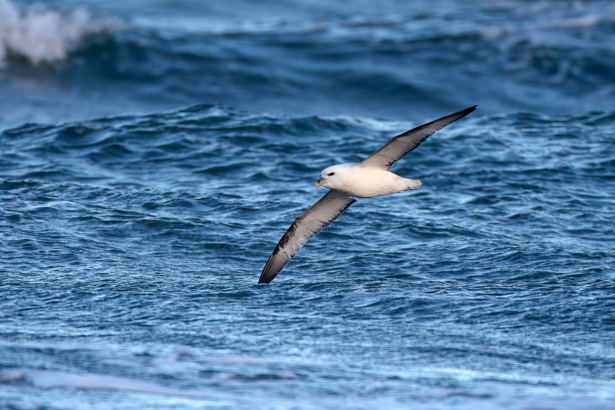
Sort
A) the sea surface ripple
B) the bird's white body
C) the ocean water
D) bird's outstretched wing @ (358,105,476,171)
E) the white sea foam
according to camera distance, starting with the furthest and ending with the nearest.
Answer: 1. the white sea foam
2. the bird's white body
3. bird's outstretched wing @ (358,105,476,171)
4. the ocean water
5. the sea surface ripple

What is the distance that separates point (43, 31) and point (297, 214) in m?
9.52

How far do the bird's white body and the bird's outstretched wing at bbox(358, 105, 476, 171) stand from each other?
85mm

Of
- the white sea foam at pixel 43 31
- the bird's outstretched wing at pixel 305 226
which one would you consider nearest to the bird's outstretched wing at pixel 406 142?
the bird's outstretched wing at pixel 305 226

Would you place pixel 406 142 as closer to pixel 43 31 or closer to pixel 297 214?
pixel 297 214

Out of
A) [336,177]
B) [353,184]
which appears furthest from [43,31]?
[353,184]

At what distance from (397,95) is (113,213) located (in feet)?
23.9

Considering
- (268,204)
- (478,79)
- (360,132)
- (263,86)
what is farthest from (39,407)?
(478,79)

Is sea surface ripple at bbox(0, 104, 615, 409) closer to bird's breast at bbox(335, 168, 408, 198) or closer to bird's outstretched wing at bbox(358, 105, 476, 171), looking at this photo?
bird's breast at bbox(335, 168, 408, 198)

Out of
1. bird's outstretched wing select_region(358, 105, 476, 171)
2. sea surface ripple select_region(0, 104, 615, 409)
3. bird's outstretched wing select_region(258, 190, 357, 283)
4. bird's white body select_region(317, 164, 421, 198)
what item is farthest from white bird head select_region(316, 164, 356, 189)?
sea surface ripple select_region(0, 104, 615, 409)

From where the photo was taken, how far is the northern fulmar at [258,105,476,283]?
6.81 m

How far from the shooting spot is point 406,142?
692 centimetres

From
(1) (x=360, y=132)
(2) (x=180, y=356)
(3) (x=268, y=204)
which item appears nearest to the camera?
(2) (x=180, y=356)

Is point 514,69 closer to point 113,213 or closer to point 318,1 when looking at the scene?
point 318,1

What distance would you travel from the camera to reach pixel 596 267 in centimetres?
816
